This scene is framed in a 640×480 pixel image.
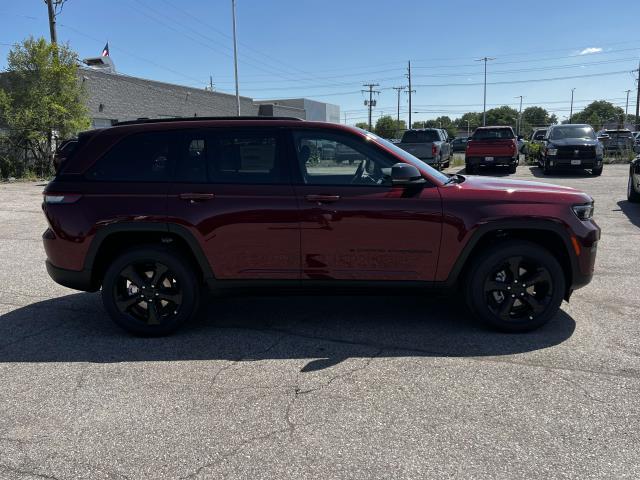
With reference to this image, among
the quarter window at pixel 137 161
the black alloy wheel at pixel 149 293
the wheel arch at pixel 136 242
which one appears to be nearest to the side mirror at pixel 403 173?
the wheel arch at pixel 136 242

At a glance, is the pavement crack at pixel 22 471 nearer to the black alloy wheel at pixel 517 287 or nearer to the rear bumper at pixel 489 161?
the black alloy wheel at pixel 517 287

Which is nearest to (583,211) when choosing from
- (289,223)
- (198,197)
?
(289,223)

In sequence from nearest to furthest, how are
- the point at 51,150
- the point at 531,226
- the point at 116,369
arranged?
the point at 116,369 → the point at 531,226 → the point at 51,150

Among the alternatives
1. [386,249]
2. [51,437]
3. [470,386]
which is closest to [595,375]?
[470,386]

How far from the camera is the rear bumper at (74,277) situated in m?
4.50

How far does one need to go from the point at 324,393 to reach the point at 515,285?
6.51 feet

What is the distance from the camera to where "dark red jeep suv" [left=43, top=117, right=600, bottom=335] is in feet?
14.0

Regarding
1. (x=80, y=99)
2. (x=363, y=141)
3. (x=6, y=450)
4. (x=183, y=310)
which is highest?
(x=80, y=99)

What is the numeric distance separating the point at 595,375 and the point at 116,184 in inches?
158

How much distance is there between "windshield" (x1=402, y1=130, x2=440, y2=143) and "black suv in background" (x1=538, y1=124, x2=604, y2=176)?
4.19 meters

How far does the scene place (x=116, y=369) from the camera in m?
3.93

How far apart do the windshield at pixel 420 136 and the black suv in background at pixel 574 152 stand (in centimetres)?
419

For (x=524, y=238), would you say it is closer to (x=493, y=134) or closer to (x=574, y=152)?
(x=574, y=152)

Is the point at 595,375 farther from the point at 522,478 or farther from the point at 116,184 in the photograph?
the point at 116,184
